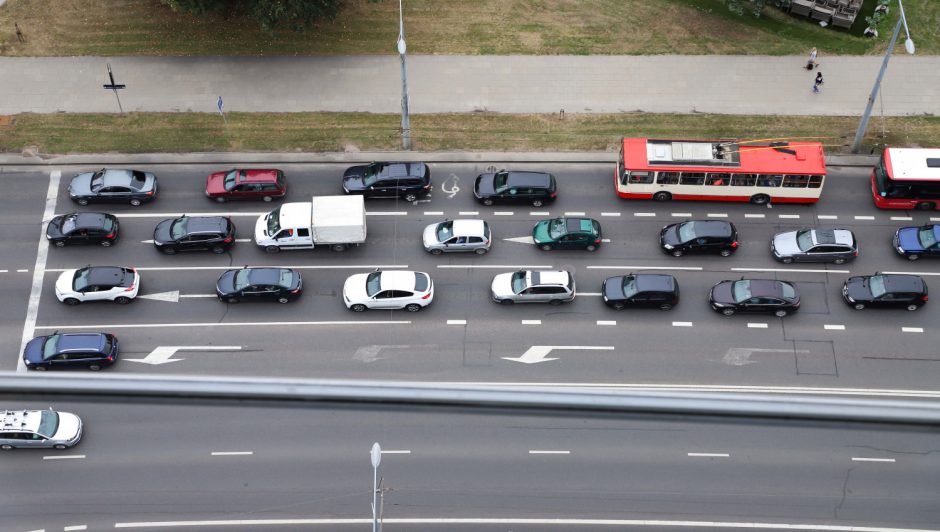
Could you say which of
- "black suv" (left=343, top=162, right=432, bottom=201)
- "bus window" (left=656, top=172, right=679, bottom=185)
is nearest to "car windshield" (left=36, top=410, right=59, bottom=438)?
"black suv" (left=343, top=162, right=432, bottom=201)

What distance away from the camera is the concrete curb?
4631 cm

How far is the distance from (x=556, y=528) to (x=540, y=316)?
2152cm

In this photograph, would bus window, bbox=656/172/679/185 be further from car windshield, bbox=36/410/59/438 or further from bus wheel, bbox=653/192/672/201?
car windshield, bbox=36/410/59/438

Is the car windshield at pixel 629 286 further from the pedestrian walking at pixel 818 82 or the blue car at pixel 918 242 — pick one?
the pedestrian walking at pixel 818 82

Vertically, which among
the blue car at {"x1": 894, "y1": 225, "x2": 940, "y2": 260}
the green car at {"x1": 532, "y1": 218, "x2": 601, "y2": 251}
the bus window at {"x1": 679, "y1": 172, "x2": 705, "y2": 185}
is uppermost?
the bus window at {"x1": 679, "y1": 172, "x2": 705, "y2": 185}

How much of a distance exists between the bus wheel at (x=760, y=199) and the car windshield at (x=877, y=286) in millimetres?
6560

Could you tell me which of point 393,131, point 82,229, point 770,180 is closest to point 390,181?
point 393,131

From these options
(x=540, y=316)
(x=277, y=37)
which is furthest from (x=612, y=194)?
(x=277, y=37)

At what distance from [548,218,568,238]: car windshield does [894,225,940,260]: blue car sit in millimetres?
16174

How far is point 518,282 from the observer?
40188 mm

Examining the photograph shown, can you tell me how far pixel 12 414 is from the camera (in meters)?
34.7

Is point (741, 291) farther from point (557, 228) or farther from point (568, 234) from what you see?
point (557, 228)

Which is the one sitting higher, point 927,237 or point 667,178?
point 667,178

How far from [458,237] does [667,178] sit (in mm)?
11005
